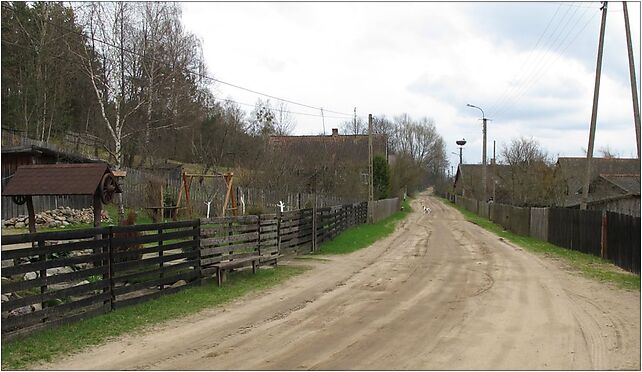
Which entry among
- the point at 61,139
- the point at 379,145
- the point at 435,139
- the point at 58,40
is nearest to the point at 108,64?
the point at 58,40

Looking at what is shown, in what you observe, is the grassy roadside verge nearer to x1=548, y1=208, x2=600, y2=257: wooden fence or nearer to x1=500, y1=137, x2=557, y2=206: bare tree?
x1=548, y1=208, x2=600, y2=257: wooden fence

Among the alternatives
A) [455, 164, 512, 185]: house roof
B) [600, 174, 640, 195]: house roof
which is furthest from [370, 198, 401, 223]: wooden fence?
[600, 174, 640, 195]: house roof

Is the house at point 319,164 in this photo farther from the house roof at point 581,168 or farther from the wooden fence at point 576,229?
the house roof at point 581,168

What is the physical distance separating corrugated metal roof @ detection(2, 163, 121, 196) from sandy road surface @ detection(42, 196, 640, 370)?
3.30m

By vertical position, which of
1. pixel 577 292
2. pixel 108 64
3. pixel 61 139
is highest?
pixel 108 64

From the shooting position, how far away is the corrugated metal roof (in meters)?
10.1

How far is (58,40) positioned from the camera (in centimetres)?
3100

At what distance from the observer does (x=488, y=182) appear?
82000 mm

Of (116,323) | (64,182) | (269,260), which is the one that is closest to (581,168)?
(269,260)

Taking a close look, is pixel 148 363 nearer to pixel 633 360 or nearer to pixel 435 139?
pixel 633 360

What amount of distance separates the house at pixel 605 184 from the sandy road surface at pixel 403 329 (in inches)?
820

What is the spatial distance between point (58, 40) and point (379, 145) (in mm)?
46085

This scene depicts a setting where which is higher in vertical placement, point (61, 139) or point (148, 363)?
point (61, 139)

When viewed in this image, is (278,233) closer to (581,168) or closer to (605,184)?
(605,184)
